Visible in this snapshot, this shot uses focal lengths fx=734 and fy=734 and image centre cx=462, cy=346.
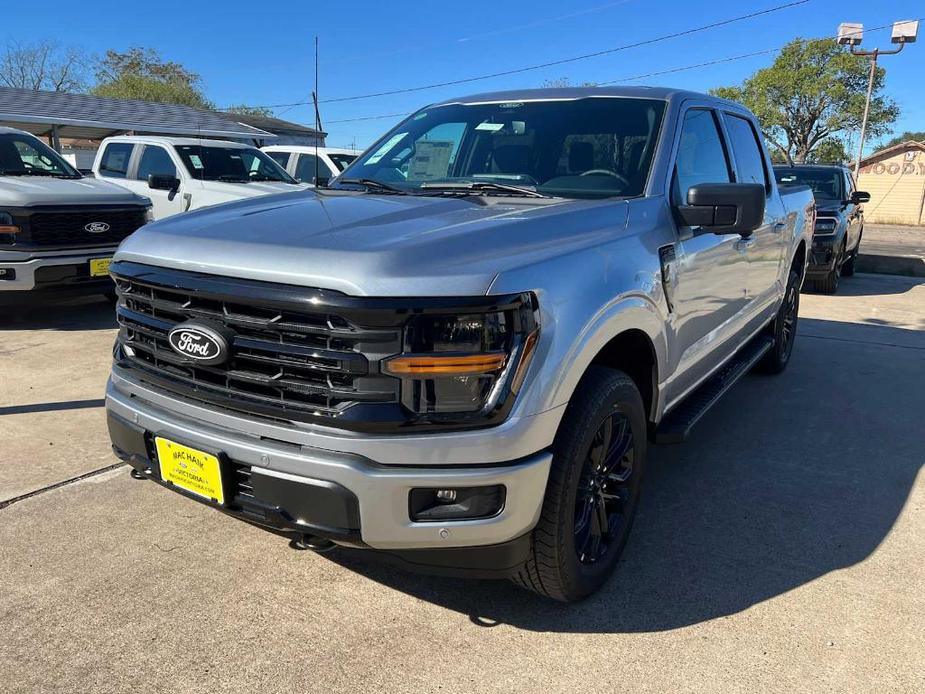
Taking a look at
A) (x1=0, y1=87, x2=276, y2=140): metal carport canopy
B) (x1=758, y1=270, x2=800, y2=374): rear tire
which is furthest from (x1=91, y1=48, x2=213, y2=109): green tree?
(x1=758, y1=270, x2=800, y2=374): rear tire

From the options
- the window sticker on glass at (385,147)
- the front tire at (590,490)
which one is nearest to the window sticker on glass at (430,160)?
the window sticker on glass at (385,147)

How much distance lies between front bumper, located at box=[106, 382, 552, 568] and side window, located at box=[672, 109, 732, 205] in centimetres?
170

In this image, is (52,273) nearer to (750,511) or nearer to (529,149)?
(529,149)

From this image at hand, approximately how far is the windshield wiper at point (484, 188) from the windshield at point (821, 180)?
931 centimetres

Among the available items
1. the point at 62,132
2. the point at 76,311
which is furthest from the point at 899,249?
the point at 62,132

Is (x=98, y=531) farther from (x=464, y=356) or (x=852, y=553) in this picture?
(x=852, y=553)

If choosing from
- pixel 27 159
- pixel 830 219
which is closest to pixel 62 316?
pixel 27 159

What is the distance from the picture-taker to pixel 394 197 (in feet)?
10.2

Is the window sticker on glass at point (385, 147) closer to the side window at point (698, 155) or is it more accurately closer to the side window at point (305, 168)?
the side window at point (698, 155)

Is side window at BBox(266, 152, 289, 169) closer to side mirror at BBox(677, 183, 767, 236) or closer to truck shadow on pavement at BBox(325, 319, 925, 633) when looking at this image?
truck shadow on pavement at BBox(325, 319, 925, 633)

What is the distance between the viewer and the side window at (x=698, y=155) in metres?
3.34

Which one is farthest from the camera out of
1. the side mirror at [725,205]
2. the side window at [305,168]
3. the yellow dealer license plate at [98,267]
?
the side window at [305,168]

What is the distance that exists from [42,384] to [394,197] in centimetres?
346

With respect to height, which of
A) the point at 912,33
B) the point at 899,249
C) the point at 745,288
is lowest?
the point at 899,249
